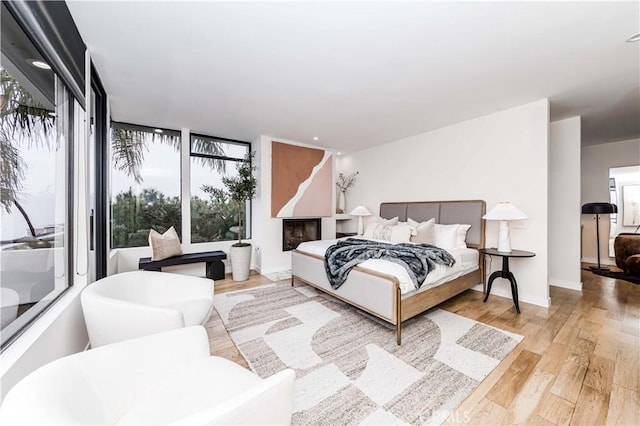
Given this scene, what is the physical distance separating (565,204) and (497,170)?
4.37 feet

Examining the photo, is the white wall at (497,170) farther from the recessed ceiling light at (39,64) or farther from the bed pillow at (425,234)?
the recessed ceiling light at (39,64)

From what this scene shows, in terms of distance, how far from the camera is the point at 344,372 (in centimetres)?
181

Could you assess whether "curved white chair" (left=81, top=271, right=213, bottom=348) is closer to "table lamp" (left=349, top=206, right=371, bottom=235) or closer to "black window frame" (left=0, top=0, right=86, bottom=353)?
"black window frame" (left=0, top=0, right=86, bottom=353)

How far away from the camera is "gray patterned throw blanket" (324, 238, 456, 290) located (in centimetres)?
241

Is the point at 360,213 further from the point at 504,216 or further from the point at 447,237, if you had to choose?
the point at 504,216

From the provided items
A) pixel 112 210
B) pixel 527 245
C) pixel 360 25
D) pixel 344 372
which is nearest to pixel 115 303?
pixel 344 372

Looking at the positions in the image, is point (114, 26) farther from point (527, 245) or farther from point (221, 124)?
point (527, 245)

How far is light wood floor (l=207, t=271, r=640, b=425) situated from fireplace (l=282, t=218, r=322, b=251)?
235 centimetres

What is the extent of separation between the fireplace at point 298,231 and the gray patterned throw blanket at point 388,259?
1959mm

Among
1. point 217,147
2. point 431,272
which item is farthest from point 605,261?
point 217,147

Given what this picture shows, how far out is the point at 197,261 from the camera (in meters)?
3.88

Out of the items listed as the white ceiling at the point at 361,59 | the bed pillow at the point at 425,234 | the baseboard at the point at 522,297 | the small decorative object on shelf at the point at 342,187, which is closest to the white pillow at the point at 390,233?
the bed pillow at the point at 425,234

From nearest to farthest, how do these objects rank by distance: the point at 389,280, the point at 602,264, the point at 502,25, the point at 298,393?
the point at 298,393, the point at 502,25, the point at 389,280, the point at 602,264

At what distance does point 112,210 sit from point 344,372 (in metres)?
3.99
